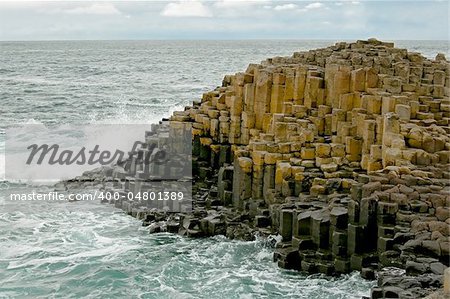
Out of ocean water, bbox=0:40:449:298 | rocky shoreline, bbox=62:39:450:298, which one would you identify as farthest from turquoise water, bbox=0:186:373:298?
rocky shoreline, bbox=62:39:450:298

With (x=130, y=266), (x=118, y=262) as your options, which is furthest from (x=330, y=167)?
(x=118, y=262)

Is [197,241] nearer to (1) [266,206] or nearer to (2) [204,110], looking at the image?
(1) [266,206]

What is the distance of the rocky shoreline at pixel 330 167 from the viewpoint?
13047mm

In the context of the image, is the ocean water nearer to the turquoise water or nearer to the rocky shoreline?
the turquoise water

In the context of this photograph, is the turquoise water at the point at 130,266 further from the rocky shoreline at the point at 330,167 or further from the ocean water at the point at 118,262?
the rocky shoreline at the point at 330,167

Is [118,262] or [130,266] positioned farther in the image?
[118,262]

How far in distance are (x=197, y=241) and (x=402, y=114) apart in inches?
230

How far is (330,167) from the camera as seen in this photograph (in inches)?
624

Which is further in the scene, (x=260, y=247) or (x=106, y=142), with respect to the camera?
(x=106, y=142)

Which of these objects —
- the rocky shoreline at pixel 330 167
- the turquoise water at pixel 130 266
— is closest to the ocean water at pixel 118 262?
the turquoise water at pixel 130 266

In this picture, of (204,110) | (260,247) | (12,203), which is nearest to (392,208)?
(260,247)

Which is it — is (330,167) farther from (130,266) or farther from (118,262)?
(118,262)

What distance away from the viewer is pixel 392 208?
13211mm

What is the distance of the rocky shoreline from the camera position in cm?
1305
